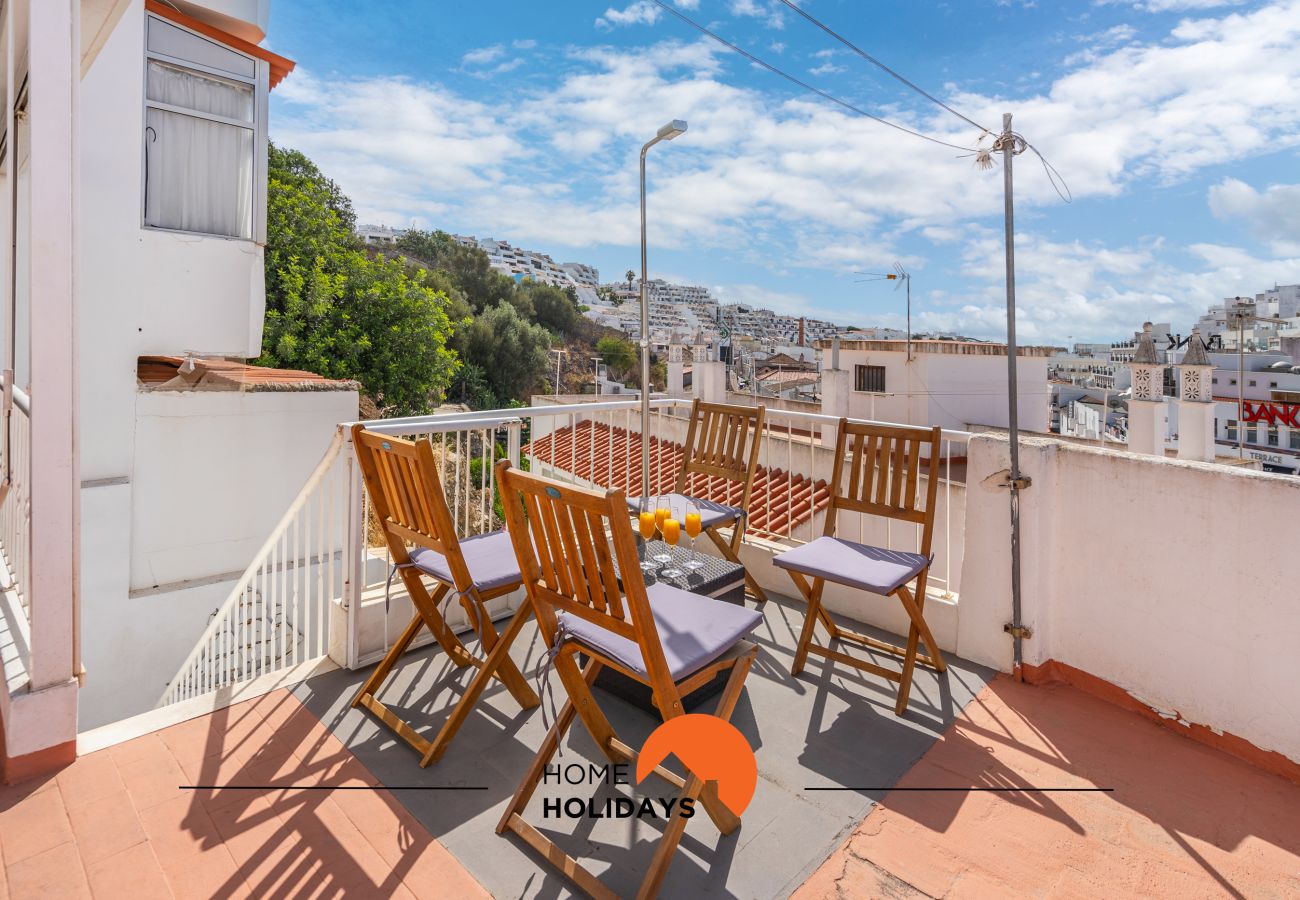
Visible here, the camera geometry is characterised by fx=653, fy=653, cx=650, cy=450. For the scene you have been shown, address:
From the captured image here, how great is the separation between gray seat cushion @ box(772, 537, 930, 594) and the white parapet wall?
44 centimetres

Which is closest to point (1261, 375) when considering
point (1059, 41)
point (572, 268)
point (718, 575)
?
point (1059, 41)

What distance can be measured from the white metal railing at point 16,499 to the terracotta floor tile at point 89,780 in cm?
64

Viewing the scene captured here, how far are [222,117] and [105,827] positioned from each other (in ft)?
23.6

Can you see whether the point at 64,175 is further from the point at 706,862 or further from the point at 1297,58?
the point at 1297,58

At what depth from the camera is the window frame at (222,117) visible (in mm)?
6164

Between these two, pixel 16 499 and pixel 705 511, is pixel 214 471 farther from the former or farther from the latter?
pixel 705 511

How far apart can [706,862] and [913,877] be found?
514 millimetres

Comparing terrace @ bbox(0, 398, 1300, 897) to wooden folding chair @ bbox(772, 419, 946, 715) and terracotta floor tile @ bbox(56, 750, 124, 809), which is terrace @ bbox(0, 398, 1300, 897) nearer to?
terracotta floor tile @ bbox(56, 750, 124, 809)

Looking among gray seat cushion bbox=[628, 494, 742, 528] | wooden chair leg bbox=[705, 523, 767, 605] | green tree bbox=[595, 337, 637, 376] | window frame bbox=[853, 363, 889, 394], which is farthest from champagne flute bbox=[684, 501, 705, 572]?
green tree bbox=[595, 337, 637, 376]

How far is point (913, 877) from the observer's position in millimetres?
1626

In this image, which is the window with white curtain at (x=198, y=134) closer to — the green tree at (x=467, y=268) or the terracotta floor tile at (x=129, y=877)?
the terracotta floor tile at (x=129, y=877)

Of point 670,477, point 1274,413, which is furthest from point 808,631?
point 1274,413

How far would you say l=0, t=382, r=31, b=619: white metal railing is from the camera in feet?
7.84

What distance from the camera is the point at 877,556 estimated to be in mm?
2602
